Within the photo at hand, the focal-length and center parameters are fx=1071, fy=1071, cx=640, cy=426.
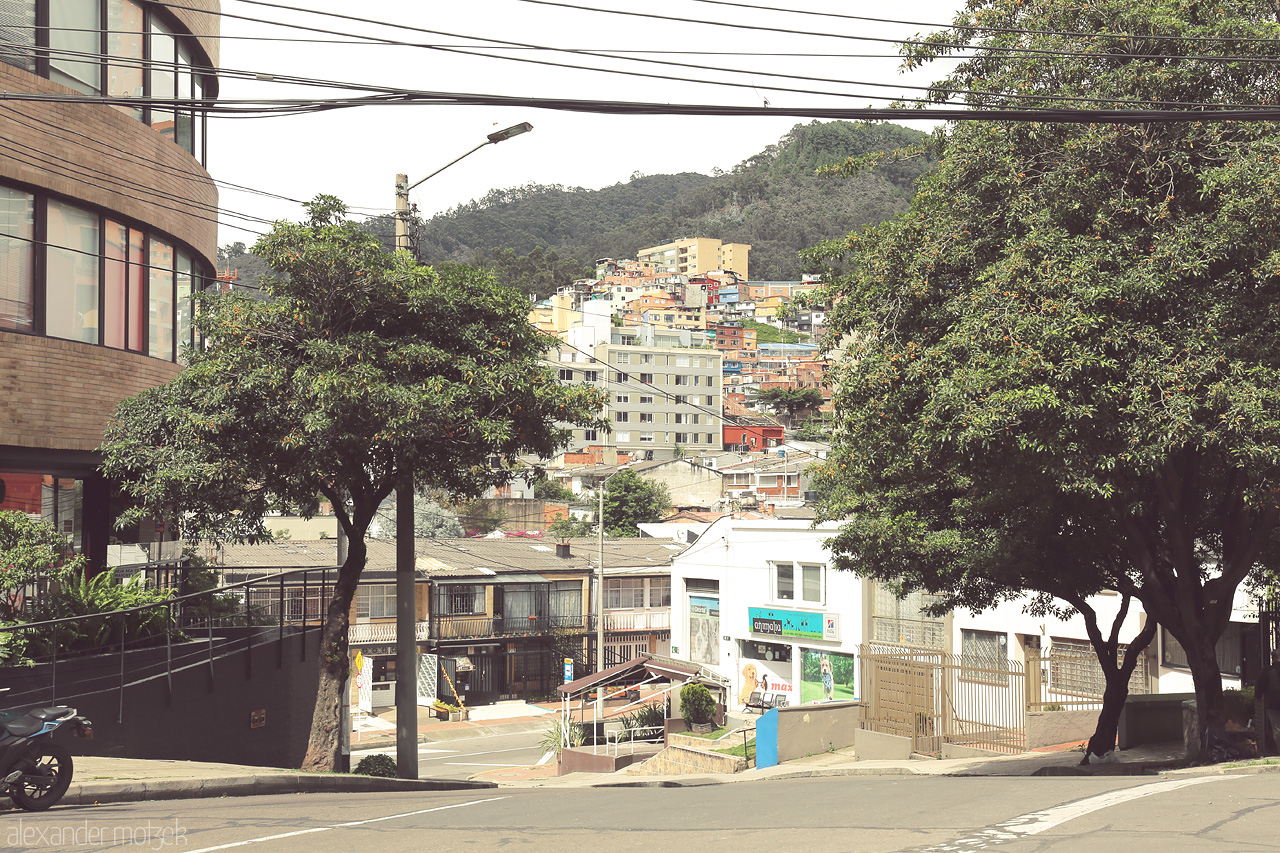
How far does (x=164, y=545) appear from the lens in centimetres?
2072

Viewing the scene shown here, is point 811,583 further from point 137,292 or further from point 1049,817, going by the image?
point 1049,817

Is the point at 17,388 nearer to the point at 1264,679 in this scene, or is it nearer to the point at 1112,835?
the point at 1112,835

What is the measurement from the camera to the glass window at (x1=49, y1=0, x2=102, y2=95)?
1478 cm

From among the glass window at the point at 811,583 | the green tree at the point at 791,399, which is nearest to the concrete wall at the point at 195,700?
the glass window at the point at 811,583

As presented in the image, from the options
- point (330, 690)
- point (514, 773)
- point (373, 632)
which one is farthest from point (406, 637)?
point (373, 632)

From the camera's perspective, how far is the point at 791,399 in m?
138

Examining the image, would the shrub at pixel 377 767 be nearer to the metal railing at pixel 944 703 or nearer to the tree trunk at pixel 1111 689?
the tree trunk at pixel 1111 689

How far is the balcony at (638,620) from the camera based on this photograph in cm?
5025

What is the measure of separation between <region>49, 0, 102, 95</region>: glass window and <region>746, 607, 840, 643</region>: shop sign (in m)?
28.6

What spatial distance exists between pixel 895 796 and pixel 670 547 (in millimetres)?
46170

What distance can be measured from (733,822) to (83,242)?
12.2 metres

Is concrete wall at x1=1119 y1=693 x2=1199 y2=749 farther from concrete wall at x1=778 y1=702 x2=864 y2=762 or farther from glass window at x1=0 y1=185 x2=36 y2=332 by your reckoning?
glass window at x1=0 y1=185 x2=36 y2=332

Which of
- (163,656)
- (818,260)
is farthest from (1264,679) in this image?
(163,656)

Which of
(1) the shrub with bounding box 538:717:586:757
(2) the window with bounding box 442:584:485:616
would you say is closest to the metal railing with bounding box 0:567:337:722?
(1) the shrub with bounding box 538:717:586:757
